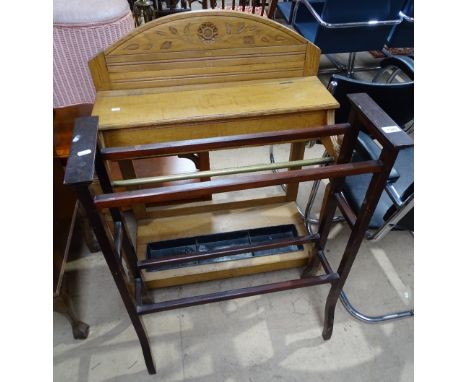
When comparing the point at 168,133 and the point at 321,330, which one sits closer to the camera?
the point at 168,133

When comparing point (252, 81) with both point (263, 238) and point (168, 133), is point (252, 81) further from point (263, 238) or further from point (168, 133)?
point (263, 238)

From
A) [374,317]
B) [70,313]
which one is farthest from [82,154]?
[374,317]

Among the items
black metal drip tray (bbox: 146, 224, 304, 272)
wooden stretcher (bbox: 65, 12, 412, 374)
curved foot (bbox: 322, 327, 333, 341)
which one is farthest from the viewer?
black metal drip tray (bbox: 146, 224, 304, 272)

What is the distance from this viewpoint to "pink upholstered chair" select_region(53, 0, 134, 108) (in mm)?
1318

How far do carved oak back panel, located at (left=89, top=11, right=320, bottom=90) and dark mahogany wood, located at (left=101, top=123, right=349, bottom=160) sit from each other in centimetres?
49

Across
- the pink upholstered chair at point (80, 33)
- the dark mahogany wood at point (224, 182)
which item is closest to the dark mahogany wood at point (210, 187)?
the dark mahogany wood at point (224, 182)

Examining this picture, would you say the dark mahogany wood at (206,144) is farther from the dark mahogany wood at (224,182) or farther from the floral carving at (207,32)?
the floral carving at (207,32)

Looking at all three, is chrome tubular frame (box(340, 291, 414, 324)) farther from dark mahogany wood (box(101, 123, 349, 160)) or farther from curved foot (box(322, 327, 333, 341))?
dark mahogany wood (box(101, 123, 349, 160))

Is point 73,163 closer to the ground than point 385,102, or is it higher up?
higher up

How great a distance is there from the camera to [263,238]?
4.99 feet

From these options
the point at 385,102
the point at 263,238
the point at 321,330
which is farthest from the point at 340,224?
the point at 385,102

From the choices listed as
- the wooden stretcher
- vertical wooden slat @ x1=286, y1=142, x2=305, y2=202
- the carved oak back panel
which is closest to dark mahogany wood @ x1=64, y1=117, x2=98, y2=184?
the wooden stretcher

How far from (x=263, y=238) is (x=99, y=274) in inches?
31.4

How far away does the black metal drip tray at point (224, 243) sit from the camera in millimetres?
1451
